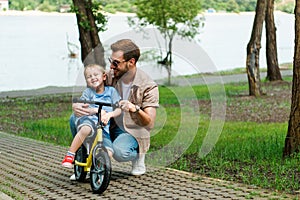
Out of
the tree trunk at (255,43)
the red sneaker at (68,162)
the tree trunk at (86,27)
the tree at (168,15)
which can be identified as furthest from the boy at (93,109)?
the tree at (168,15)

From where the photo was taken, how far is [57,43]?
54562 mm

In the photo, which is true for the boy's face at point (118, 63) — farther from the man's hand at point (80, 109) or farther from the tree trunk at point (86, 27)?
the tree trunk at point (86, 27)

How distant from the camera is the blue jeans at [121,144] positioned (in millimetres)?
7469

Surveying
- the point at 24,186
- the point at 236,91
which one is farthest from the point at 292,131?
the point at 236,91

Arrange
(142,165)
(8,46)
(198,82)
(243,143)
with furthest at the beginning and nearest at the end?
(8,46) < (198,82) < (243,143) < (142,165)

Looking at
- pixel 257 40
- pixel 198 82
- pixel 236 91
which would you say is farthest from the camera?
pixel 198 82

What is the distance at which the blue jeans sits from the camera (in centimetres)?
747

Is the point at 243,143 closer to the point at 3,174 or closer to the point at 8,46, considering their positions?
the point at 3,174

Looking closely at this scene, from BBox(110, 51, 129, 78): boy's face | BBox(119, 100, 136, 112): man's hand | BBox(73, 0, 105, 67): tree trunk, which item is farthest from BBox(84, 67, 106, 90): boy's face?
BBox(73, 0, 105, 67): tree trunk

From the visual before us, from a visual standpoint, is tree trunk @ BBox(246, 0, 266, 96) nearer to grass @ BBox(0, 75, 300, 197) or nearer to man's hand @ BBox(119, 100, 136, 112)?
grass @ BBox(0, 75, 300, 197)

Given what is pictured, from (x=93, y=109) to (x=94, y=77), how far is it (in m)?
0.31

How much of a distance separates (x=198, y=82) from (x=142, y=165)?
16368mm

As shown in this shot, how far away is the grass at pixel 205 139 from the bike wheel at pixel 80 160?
1389 millimetres

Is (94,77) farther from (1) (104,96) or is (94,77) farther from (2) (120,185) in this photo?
(2) (120,185)
